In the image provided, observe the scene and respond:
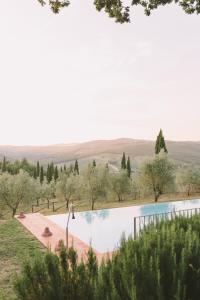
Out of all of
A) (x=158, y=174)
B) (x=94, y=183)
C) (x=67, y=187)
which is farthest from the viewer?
(x=67, y=187)

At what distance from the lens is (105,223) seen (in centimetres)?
2119

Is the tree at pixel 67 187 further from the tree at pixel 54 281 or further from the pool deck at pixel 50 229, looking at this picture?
the tree at pixel 54 281

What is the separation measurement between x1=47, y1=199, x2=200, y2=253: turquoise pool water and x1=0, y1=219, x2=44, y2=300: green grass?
110 inches

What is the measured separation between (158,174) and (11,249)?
27.1 m

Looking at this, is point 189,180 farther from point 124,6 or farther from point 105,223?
point 124,6

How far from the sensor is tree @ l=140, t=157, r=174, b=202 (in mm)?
37344

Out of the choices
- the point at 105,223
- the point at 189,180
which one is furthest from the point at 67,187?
the point at 105,223

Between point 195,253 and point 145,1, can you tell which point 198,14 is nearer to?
point 145,1

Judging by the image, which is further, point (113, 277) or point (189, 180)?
point (189, 180)

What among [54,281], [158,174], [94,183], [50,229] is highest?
[54,281]

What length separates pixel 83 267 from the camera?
16.1 feet

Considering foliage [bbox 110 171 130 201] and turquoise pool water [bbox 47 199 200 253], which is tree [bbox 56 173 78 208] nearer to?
foliage [bbox 110 171 130 201]

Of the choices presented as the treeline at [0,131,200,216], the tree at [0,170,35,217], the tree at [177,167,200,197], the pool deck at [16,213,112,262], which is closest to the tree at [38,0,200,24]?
the pool deck at [16,213,112,262]

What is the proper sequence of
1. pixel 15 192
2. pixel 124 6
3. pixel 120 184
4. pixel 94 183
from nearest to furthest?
pixel 124 6
pixel 94 183
pixel 15 192
pixel 120 184
